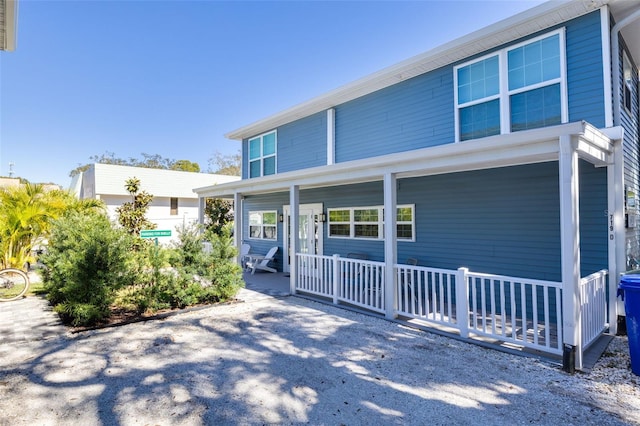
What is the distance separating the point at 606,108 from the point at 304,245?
7.93m

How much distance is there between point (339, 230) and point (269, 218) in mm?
3544

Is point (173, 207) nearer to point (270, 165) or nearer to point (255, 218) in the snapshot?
point (255, 218)

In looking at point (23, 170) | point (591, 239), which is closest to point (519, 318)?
point (591, 239)

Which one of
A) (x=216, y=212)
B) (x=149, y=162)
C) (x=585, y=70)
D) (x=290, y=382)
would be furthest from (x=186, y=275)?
(x=149, y=162)

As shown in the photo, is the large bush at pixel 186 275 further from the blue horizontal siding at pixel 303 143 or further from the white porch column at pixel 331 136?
the blue horizontal siding at pixel 303 143

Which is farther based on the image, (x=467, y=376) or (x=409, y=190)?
(x=409, y=190)

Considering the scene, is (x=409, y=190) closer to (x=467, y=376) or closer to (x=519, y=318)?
(x=519, y=318)

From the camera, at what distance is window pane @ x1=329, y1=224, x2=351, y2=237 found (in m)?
9.40

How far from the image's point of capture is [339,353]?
4332 mm

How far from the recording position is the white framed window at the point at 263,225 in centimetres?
1192

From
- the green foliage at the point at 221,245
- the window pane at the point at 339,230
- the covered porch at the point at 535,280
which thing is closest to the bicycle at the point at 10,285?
the green foliage at the point at 221,245

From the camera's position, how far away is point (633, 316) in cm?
371

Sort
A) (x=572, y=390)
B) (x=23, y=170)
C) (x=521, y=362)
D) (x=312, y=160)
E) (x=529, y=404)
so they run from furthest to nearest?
(x=23, y=170)
(x=312, y=160)
(x=521, y=362)
(x=572, y=390)
(x=529, y=404)

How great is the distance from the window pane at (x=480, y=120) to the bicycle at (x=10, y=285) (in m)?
10.4
